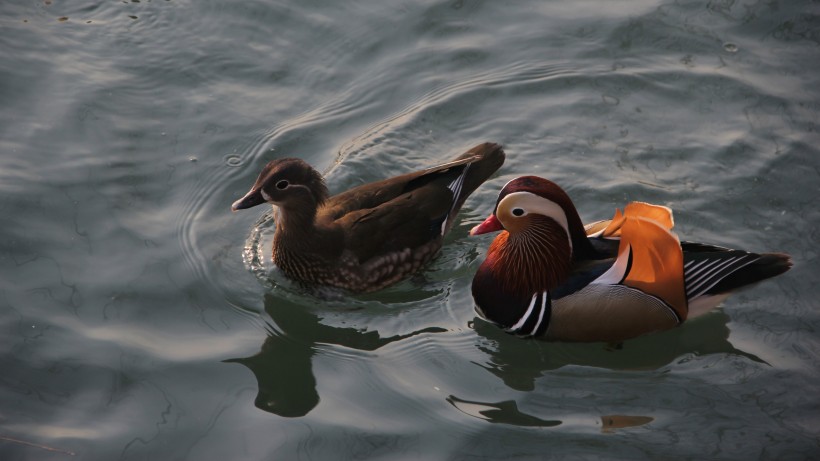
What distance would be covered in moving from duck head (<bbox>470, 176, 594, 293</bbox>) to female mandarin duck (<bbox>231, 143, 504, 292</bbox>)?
0.56 m

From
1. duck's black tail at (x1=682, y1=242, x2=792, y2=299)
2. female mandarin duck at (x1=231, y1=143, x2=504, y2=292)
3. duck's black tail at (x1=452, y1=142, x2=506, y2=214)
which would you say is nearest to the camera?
duck's black tail at (x1=682, y1=242, x2=792, y2=299)

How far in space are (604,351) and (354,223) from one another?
1.90 metres

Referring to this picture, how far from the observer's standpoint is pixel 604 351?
613 cm

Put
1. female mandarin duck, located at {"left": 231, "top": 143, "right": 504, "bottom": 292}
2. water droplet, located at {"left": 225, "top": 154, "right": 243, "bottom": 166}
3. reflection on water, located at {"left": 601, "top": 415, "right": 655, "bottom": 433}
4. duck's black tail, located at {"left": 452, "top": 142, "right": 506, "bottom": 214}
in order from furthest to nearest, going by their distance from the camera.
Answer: water droplet, located at {"left": 225, "top": 154, "right": 243, "bottom": 166} < duck's black tail, located at {"left": 452, "top": 142, "right": 506, "bottom": 214} < female mandarin duck, located at {"left": 231, "top": 143, "right": 504, "bottom": 292} < reflection on water, located at {"left": 601, "top": 415, "right": 655, "bottom": 433}

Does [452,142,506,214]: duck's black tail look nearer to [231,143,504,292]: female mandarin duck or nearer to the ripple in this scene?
[231,143,504,292]: female mandarin duck

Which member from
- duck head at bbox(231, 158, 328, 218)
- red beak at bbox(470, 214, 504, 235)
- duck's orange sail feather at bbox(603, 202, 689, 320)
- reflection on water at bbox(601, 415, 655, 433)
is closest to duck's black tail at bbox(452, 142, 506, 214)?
red beak at bbox(470, 214, 504, 235)

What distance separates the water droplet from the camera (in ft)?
24.3

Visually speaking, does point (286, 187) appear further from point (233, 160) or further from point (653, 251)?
point (653, 251)

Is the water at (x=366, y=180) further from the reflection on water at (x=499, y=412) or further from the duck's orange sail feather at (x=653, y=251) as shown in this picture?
the duck's orange sail feather at (x=653, y=251)

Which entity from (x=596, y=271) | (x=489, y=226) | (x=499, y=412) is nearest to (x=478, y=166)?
(x=489, y=226)

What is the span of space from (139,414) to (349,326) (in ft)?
4.79

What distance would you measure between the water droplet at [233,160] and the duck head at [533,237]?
7.15 feet

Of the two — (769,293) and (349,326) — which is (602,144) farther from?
(349,326)

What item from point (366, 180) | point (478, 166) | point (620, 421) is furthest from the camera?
point (366, 180)
